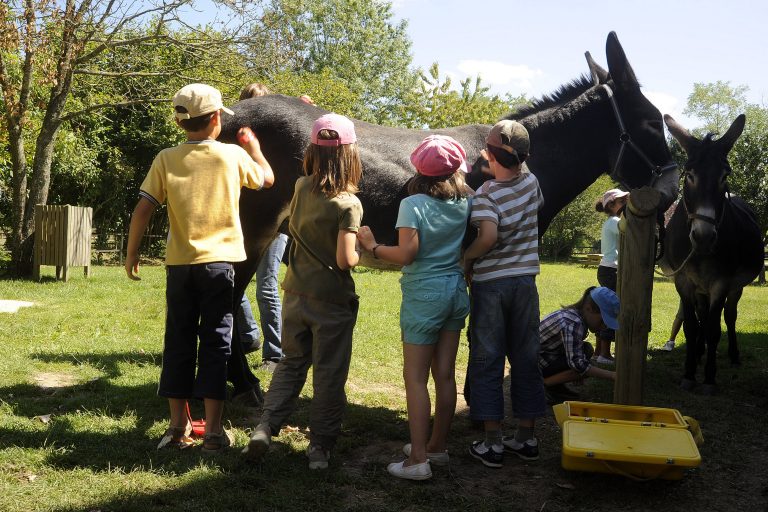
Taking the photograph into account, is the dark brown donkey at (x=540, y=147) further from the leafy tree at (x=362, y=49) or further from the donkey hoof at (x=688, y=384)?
the leafy tree at (x=362, y=49)

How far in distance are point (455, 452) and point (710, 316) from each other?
3474mm

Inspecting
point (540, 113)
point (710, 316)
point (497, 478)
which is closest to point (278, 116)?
point (540, 113)

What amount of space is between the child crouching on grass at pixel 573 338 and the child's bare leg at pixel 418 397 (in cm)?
172

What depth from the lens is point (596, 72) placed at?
199 inches

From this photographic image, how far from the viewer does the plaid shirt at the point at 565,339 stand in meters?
4.90

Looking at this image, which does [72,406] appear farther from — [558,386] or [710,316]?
[710,316]

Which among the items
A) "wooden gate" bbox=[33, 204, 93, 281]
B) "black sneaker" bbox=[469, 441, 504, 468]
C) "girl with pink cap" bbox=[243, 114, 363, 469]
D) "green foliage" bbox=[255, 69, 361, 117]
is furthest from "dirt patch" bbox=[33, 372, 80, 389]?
"green foliage" bbox=[255, 69, 361, 117]

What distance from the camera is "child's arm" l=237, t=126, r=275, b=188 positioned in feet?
13.3

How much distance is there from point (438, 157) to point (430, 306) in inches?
32.0

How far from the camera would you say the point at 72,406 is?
14.6 ft

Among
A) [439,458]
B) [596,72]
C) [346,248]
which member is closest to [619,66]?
[596,72]

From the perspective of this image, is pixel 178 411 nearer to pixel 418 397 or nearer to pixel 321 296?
pixel 321 296

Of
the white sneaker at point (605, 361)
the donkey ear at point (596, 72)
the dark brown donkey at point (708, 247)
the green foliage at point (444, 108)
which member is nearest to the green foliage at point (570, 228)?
the green foliage at point (444, 108)

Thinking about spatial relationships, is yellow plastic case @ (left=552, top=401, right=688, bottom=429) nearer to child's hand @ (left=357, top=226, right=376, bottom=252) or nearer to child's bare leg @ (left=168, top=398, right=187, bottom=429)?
child's hand @ (left=357, top=226, right=376, bottom=252)
